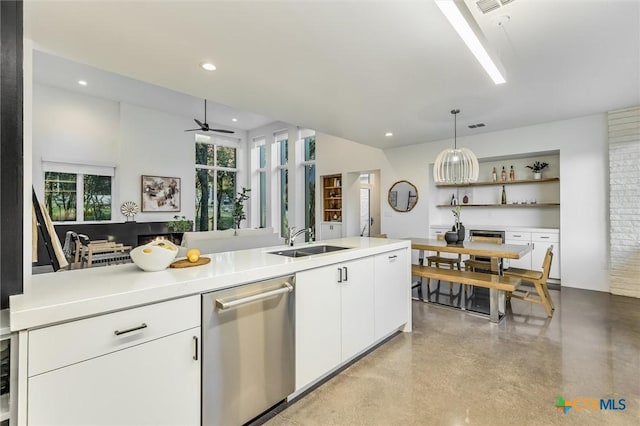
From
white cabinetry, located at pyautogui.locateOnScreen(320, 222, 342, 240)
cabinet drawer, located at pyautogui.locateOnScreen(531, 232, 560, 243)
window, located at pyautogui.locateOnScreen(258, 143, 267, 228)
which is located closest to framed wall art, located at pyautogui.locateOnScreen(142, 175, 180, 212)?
window, located at pyautogui.locateOnScreen(258, 143, 267, 228)

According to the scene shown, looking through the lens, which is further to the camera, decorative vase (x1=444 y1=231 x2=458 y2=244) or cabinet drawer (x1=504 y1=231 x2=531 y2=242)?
cabinet drawer (x1=504 y1=231 x2=531 y2=242)

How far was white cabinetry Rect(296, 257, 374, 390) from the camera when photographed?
188 centimetres

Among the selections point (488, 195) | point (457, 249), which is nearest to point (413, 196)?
point (488, 195)

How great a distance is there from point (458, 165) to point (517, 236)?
197cm

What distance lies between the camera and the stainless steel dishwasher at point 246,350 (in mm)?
1416

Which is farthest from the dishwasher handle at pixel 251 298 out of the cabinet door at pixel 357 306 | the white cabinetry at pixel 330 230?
the white cabinetry at pixel 330 230

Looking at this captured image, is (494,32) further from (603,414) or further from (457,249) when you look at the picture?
(603,414)

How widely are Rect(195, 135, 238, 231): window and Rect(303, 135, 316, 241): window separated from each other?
265cm

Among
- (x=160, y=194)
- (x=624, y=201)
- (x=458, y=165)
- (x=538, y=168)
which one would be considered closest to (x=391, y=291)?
(x=458, y=165)

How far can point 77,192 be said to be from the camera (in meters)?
6.61

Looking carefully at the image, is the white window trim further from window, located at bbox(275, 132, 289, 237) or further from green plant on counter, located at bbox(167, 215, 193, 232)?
window, located at bbox(275, 132, 289, 237)

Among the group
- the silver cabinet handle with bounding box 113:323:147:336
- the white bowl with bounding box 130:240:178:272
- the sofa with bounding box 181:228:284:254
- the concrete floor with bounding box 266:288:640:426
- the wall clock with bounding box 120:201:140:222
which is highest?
the wall clock with bounding box 120:201:140:222

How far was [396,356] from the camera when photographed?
8.07 feet

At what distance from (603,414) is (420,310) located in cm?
191
